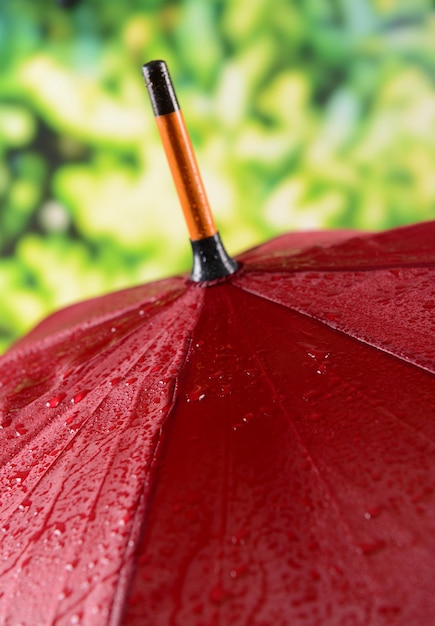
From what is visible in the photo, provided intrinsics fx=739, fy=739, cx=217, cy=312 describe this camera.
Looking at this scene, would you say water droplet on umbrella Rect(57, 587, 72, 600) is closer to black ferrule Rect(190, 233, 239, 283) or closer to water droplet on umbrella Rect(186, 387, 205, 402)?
water droplet on umbrella Rect(186, 387, 205, 402)

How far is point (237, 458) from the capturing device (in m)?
0.51

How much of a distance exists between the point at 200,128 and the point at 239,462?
1.36m

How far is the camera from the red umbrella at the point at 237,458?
44cm

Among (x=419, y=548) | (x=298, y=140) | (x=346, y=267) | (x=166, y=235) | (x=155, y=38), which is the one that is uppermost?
(x=155, y=38)

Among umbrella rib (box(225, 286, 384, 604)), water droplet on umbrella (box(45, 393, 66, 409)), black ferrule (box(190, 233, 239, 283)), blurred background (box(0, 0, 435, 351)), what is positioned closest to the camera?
umbrella rib (box(225, 286, 384, 604))

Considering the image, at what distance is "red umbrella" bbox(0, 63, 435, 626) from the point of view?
44cm

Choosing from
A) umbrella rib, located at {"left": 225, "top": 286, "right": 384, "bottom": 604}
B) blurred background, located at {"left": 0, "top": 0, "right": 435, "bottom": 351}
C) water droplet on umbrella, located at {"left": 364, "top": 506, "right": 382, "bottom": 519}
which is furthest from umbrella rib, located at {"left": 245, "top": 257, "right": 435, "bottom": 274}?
blurred background, located at {"left": 0, "top": 0, "right": 435, "bottom": 351}

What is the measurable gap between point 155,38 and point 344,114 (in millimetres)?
478

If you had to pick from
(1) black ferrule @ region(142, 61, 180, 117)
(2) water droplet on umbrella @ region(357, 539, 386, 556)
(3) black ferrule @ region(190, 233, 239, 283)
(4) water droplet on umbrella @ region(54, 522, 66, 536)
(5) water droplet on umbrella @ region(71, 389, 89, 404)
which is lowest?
(2) water droplet on umbrella @ region(357, 539, 386, 556)

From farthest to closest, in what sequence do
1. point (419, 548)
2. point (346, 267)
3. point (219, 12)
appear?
point (219, 12), point (346, 267), point (419, 548)

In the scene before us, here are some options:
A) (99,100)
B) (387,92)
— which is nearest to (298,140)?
(387,92)

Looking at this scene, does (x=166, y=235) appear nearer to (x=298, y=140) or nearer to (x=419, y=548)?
(x=298, y=140)

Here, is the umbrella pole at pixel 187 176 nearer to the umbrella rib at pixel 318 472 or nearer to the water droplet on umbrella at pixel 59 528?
the umbrella rib at pixel 318 472

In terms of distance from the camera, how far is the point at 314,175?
179cm
